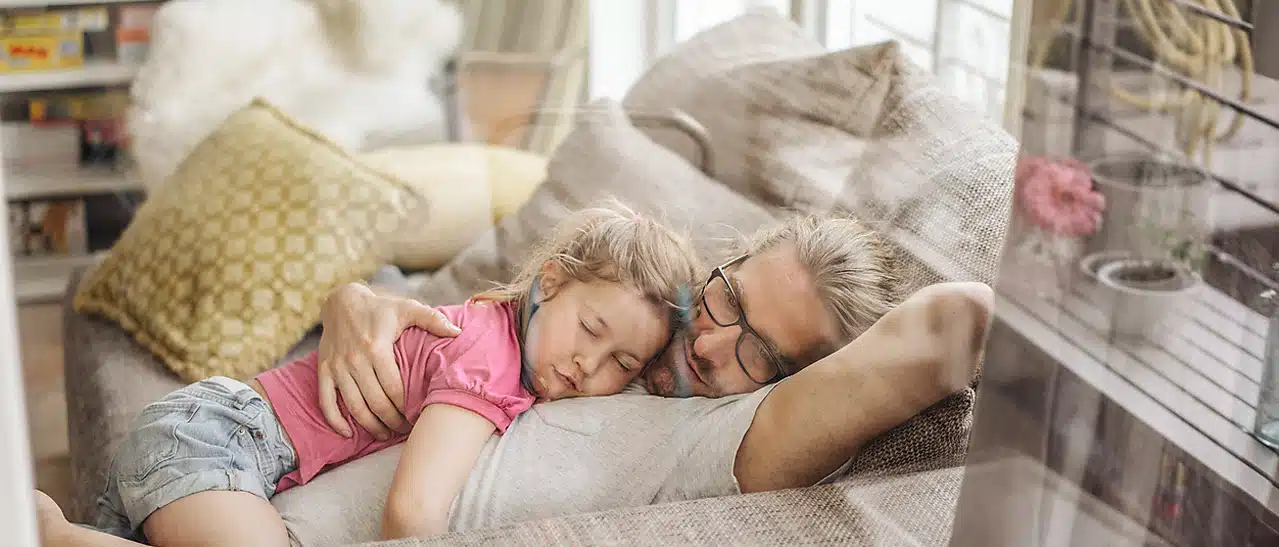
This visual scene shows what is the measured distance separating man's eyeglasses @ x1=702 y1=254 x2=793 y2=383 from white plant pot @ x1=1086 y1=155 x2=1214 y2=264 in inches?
10.5

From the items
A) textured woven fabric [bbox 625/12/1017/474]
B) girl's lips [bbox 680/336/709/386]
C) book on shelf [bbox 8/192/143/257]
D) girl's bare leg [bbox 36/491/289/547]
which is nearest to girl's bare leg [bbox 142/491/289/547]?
girl's bare leg [bbox 36/491/289/547]

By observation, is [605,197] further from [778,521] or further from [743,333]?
[778,521]

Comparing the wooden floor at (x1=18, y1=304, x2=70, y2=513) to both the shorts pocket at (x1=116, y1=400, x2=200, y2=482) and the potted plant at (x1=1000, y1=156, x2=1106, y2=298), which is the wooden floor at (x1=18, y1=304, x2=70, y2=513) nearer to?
the shorts pocket at (x1=116, y1=400, x2=200, y2=482)

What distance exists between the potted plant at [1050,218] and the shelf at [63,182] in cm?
67

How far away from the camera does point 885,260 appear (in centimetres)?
96

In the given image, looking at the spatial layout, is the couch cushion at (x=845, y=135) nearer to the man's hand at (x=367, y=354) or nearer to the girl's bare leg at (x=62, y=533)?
the man's hand at (x=367, y=354)

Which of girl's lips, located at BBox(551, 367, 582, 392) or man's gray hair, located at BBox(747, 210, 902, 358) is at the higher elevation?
man's gray hair, located at BBox(747, 210, 902, 358)

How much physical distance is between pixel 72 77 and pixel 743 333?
1.79 feet

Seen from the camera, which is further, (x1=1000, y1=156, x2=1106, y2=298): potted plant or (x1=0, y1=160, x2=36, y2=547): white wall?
(x1=1000, y1=156, x2=1106, y2=298): potted plant

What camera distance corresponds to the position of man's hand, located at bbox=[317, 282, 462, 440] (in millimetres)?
919

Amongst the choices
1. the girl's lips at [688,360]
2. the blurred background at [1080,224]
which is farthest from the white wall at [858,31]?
the girl's lips at [688,360]

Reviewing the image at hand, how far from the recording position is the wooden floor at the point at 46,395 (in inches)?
30.5

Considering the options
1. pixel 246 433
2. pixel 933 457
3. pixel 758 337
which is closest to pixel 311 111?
pixel 246 433

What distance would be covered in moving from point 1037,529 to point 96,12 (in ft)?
2.60
